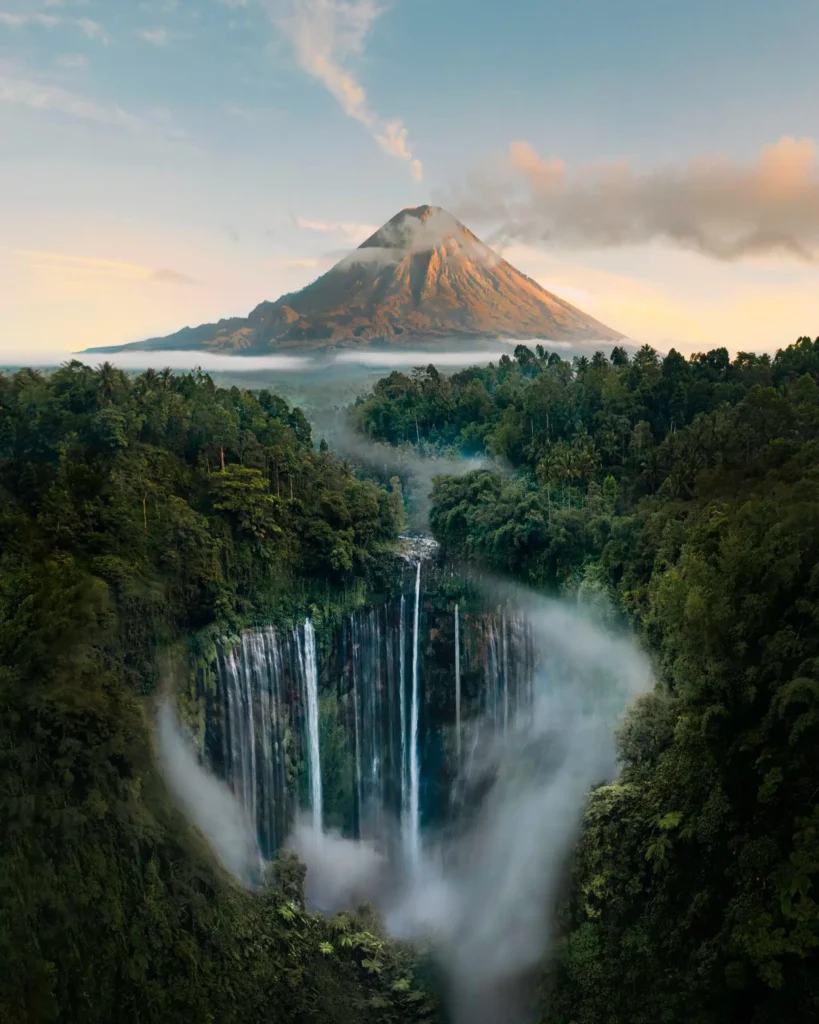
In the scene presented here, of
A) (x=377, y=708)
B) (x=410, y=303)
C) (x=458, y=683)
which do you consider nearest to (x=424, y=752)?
(x=377, y=708)

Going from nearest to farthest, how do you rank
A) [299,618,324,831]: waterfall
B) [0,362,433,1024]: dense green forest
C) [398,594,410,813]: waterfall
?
1. [0,362,433,1024]: dense green forest
2. [299,618,324,831]: waterfall
3. [398,594,410,813]: waterfall

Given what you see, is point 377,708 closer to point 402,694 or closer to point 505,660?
point 402,694

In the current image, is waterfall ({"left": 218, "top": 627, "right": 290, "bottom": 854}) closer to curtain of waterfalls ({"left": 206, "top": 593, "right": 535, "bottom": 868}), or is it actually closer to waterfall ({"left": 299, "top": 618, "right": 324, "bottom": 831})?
curtain of waterfalls ({"left": 206, "top": 593, "right": 535, "bottom": 868})

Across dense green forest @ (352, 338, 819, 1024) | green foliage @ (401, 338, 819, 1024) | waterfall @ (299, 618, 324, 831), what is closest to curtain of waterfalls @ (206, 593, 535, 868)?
waterfall @ (299, 618, 324, 831)

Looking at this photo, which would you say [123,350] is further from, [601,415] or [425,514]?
[601,415]

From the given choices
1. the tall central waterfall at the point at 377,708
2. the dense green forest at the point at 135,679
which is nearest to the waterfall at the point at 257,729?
the tall central waterfall at the point at 377,708

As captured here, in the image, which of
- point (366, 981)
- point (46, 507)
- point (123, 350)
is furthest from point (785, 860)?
point (123, 350)
